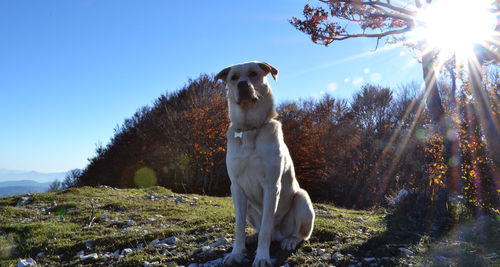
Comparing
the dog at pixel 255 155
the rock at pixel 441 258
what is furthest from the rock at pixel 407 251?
the dog at pixel 255 155

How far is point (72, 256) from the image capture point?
4.47m

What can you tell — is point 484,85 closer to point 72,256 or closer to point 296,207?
point 296,207

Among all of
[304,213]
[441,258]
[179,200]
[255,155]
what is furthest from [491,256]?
[179,200]

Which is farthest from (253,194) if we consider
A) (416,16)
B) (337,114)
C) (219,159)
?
(337,114)

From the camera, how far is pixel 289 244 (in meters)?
3.88

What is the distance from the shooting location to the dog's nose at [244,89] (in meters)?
3.35

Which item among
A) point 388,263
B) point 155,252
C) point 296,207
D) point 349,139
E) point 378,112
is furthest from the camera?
point 378,112

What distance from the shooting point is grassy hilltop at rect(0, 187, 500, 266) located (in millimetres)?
3811

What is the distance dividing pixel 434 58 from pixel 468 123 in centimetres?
197

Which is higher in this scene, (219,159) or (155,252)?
(219,159)

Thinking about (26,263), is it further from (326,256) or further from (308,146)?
(308,146)

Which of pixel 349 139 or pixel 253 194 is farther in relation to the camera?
pixel 349 139

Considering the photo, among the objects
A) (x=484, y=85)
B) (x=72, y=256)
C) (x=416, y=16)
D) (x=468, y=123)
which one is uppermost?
(x=416, y=16)

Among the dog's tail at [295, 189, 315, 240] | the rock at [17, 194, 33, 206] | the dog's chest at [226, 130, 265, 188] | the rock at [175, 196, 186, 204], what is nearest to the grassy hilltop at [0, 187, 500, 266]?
the dog's tail at [295, 189, 315, 240]
